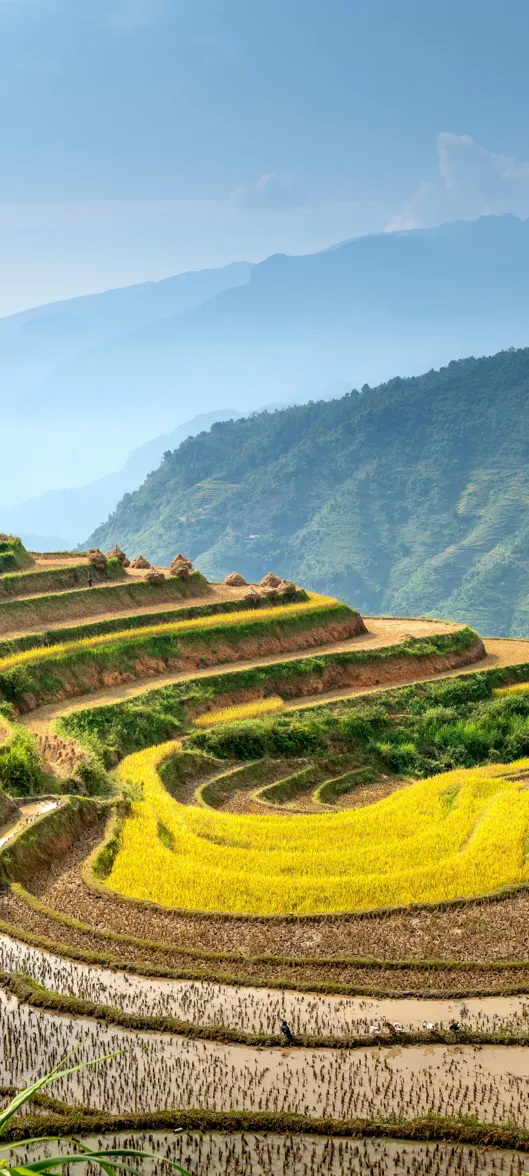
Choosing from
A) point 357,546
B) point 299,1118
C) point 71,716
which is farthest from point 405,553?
point 299,1118

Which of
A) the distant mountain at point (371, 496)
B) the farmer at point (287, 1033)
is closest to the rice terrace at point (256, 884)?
the farmer at point (287, 1033)

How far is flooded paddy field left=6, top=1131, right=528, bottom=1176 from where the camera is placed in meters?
12.4

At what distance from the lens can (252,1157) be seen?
12.7 m

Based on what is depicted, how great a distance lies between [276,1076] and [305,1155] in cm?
185

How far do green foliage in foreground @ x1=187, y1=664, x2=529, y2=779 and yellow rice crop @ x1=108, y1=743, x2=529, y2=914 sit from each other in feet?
18.7

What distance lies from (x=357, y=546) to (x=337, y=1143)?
152 metres

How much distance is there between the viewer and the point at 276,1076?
47.4 ft

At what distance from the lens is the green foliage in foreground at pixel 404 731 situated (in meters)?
36.3

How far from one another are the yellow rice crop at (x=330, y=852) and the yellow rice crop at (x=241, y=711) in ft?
20.5

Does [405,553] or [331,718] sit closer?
[331,718]

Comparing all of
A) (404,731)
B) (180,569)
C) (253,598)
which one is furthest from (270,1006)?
(180,569)

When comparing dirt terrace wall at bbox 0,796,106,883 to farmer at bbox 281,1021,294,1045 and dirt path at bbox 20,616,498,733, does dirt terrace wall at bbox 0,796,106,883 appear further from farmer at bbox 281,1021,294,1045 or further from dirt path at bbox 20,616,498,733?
farmer at bbox 281,1021,294,1045

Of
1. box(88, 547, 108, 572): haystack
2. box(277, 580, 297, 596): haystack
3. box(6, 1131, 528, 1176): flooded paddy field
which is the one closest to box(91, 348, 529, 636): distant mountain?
box(277, 580, 297, 596): haystack

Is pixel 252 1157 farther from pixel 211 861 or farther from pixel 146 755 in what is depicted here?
pixel 146 755
